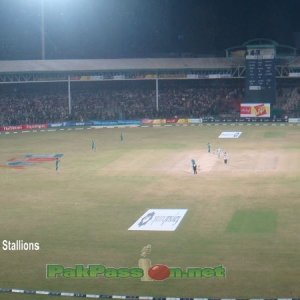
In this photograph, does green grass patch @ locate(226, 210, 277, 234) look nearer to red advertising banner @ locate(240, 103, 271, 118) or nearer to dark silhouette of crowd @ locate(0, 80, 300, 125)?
red advertising banner @ locate(240, 103, 271, 118)

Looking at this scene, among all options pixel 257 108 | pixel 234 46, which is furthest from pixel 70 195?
pixel 234 46

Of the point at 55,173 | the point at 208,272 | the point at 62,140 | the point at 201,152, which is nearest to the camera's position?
the point at 208,272

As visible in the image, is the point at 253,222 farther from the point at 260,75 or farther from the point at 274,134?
the point at 260,75

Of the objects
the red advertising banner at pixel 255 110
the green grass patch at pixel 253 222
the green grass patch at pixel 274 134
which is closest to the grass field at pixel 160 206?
the green grass patch at pixel 253 222

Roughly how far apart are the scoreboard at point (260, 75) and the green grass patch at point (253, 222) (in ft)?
168

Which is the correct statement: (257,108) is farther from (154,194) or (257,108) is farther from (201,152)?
(154,194)

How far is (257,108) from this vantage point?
81312 millimetres

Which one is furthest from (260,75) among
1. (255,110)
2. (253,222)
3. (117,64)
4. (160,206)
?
(253,222)

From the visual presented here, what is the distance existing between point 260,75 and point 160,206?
2010 inches

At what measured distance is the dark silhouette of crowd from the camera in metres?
84.8

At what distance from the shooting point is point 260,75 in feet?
263

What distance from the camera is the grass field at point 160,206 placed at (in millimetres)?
21094

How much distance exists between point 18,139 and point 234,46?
3668cm

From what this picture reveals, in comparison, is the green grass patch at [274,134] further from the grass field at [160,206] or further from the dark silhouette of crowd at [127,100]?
the dark silhouette of crowd at [127,100]
